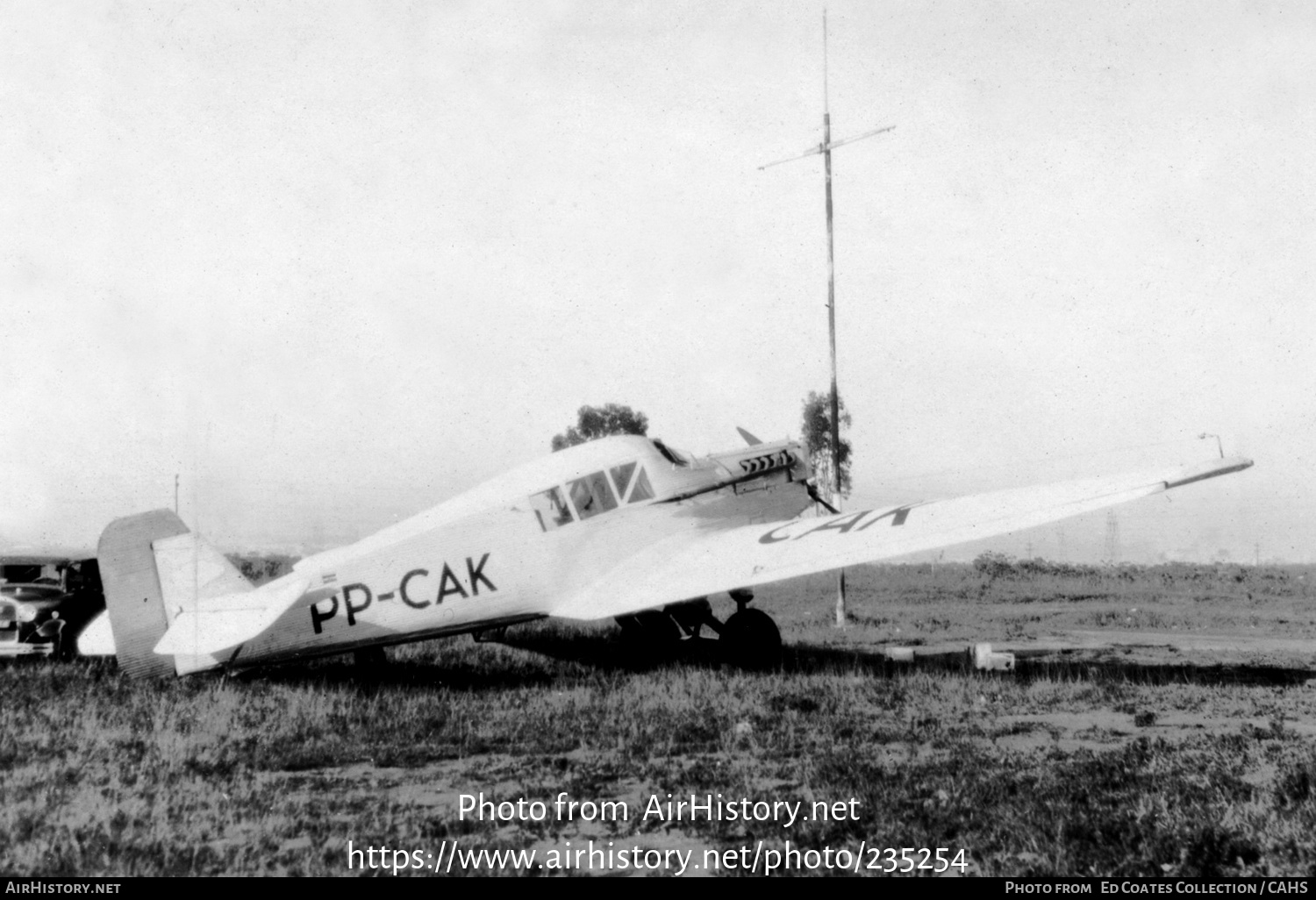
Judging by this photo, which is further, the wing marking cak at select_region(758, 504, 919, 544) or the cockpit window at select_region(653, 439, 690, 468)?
the cockpit window at select_region(653, 439, 690, 468)

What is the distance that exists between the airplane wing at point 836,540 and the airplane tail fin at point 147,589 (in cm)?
346

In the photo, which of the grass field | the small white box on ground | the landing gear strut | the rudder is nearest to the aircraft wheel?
the landing gear strut

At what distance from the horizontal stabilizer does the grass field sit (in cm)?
46

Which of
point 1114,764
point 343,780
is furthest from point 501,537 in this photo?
point 1114,764

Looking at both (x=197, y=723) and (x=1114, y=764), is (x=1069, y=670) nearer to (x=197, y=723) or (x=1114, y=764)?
(x=1114, y=764)

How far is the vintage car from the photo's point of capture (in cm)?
1083

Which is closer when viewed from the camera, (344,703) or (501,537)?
(344,703)

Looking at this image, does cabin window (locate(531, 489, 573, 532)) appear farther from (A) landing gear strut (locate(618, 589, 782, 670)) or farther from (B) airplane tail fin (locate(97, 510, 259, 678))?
(B) airplane tail fin (locate(97, 510, 259, 678))

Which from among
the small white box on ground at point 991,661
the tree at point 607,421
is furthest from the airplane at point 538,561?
the tree at point 607,421

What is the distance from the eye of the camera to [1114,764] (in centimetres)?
613

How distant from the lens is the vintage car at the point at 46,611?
1083 cm

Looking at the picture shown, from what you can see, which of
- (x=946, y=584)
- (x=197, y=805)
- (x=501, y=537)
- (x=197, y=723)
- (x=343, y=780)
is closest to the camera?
(x=197, y=805)
